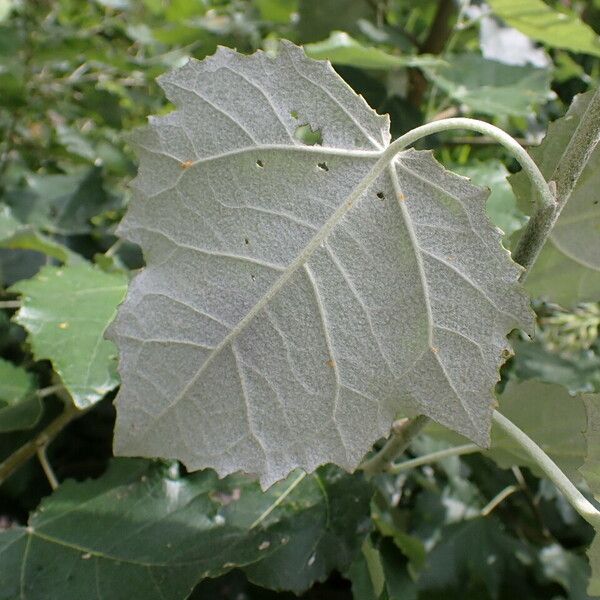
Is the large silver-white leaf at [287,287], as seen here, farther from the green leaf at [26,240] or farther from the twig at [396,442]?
the green leaf at [26,240]

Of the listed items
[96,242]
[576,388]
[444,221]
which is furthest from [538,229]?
[96,242]

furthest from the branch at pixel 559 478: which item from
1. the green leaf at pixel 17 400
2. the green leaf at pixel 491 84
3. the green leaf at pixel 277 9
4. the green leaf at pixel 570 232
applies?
the green leaf at pixel 277 9

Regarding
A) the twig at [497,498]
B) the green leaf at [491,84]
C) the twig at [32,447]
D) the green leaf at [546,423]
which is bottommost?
the twig at [497,498]

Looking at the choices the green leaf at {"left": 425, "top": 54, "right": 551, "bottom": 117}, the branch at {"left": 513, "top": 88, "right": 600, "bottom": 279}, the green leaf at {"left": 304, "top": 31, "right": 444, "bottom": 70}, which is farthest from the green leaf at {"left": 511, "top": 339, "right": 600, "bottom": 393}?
the branch at {"left": 513, "top": 88, "right": 600, "bottom": 279}

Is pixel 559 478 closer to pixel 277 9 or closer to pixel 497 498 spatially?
pixel 497 498

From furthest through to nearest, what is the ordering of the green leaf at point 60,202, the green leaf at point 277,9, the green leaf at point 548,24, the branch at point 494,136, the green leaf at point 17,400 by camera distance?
the green leaf at point 277,9 → the green leaf at point 60,202 → the green leaf at point 548,24 → the green leaf at point 17,400 → the branch at point 494,136

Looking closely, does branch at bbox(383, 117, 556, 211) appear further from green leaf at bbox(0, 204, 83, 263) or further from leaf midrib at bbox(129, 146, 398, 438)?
green leaf at bbox(0, 204, 83, 263)
